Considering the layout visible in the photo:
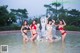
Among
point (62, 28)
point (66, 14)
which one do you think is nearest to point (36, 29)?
point (62, 28)

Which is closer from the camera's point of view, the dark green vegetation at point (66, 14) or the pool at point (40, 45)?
the pool at point (40, 45)

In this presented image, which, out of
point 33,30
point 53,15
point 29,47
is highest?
point 53,15

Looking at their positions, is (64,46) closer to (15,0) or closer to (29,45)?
(29,45)

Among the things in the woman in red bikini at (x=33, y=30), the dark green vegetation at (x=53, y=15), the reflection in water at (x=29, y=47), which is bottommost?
the reflection in water at (x=29, y=47)

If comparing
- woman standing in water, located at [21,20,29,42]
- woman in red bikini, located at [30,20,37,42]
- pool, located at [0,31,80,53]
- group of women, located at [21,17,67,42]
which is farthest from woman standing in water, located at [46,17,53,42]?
woman standing in water, located at [21,20,29,42]

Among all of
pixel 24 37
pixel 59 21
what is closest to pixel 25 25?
pixel 24 37

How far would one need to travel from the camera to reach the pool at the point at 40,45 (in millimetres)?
5109

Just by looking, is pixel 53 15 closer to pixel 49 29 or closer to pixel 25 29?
pixel 49 29

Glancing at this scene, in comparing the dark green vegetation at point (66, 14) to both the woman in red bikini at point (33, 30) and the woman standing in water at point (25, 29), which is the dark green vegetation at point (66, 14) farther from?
the woman standing in water at point (25, 29)

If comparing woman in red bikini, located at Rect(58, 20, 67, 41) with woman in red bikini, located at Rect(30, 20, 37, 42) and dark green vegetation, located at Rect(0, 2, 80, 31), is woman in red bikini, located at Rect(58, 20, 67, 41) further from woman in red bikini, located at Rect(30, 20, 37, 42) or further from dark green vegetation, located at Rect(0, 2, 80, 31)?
woman in red bikini, located at Rect(30, 20, 37, 42)

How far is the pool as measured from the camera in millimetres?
5109

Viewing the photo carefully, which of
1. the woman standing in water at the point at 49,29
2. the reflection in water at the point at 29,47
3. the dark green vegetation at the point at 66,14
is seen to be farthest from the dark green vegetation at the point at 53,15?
the reflection in water at the point at 29,47

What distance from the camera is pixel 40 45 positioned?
5562 millimetres

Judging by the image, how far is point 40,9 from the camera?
561 cm
